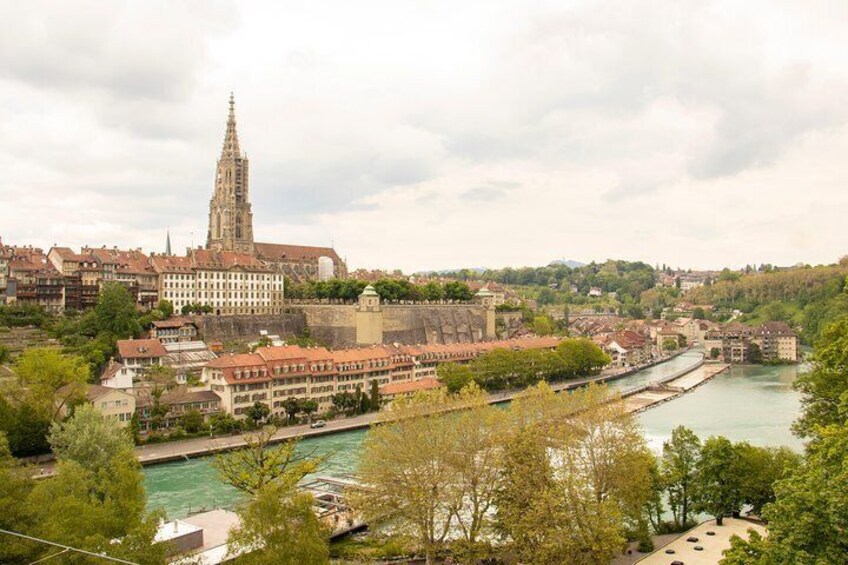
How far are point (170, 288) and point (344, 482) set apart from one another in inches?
1349

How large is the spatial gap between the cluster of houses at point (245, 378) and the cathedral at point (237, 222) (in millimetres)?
26500

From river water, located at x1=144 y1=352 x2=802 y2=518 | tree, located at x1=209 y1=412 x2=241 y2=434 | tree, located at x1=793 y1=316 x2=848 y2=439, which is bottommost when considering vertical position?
river water, located at x1=144 y1=352 x2=802 y2=518

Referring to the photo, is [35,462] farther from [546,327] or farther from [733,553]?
[546,327]

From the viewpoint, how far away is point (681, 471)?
19391mm

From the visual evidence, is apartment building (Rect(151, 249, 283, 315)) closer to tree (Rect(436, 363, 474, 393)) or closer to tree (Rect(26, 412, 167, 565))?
tree (Rect(436, 363, 474, 393))

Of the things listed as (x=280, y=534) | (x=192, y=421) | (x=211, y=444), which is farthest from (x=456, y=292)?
(x=280, y=534)

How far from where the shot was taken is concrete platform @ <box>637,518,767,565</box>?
1642cm

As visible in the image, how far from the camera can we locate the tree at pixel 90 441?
22.0m

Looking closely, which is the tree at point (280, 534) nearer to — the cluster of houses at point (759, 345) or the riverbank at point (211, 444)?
the riverbank at point (211, 444)

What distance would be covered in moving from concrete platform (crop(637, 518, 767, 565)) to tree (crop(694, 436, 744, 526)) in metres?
0.40

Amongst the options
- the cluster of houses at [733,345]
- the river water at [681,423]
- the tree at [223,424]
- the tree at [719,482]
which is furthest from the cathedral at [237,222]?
the tree at [719,482]

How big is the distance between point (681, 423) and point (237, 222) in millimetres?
50357

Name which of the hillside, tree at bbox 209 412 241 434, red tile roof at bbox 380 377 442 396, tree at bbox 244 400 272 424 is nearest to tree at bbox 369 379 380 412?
red tile roof at bbox 380 377 442 396

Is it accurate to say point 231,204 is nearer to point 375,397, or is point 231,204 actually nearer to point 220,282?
point 220,282
